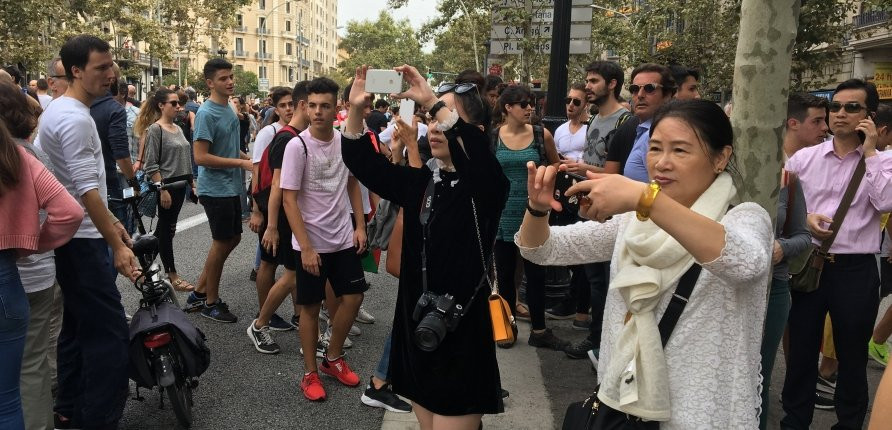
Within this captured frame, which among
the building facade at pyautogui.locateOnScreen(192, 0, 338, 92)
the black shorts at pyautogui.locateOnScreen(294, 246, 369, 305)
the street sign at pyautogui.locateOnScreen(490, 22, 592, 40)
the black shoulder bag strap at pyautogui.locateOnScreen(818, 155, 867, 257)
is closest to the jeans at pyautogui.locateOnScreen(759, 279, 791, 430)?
the black shoulder bag strap at pyautogui.locateOnScreen(818, 155, 867, 257)

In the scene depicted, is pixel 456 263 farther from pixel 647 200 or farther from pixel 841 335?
pixel 841 335

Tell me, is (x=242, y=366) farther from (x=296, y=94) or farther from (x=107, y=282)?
(x=296, y=94)

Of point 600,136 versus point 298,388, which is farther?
point 600,136

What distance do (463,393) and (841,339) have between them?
7.42ft

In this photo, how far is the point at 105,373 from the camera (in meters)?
3.55

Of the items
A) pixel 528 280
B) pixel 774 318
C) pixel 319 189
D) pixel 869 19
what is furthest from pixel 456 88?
pixel 869 19

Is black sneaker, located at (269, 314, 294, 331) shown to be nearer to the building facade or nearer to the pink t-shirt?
the pink t-shirt

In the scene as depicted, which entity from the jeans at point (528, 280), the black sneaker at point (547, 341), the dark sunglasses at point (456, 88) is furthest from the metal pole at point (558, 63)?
the dark sunglasses at point (456, 88)

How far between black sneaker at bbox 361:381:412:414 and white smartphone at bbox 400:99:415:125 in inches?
77.7

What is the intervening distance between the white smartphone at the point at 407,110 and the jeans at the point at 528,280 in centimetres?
266

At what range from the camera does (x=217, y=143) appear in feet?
20.4

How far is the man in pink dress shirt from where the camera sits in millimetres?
3750

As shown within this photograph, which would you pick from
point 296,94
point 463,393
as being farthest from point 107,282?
point 296,94

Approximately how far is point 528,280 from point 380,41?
105 m
